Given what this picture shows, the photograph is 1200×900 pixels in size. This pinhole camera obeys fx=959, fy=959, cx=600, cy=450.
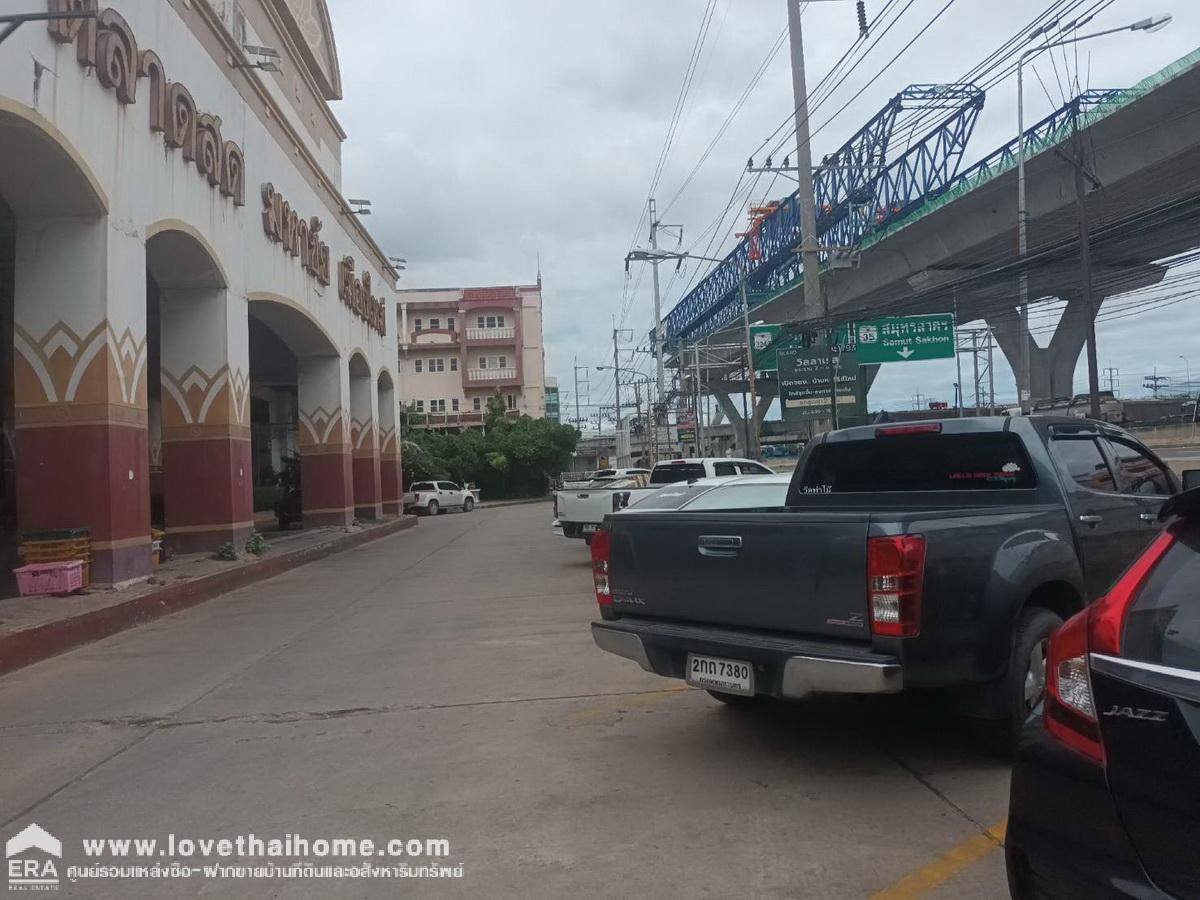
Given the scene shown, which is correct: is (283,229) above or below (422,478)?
above

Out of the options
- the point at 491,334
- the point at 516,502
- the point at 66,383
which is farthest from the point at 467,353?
the point at 66,383

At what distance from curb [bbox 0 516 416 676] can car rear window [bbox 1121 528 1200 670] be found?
9.64 meters

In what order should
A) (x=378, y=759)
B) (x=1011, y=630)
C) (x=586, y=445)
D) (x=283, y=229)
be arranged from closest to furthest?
(x=1011, y=630)
(x=378, y=759)
(x=283, y=229)
(x=586, y=445)

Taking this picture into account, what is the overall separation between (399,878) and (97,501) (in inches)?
415

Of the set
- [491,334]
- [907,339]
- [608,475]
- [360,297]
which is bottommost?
[608,475]

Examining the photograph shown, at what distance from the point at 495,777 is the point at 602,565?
1.35m

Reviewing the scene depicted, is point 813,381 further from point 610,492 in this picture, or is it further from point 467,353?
point 467,353

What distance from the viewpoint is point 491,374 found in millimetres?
68062

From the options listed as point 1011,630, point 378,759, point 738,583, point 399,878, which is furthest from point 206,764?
point 1011,630

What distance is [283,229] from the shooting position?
Result: 2119cm

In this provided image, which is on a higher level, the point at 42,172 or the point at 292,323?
the point at 42,172

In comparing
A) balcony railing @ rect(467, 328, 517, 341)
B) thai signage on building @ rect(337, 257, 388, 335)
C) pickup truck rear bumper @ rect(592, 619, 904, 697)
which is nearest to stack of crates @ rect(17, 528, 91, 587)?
pickup truck rear bumper @ rect(592, 619, 904, 697)

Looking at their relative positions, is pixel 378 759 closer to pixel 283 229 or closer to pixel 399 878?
pixel 399 878

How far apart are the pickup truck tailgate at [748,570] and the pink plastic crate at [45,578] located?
9237 millimetres
